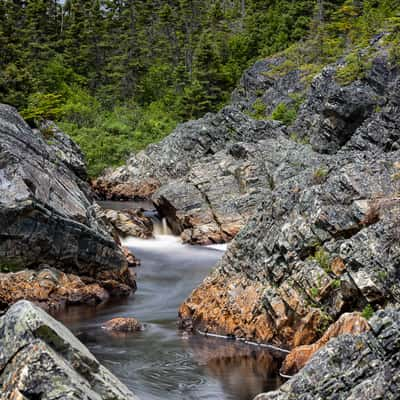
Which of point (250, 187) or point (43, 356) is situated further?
point (250, 187)

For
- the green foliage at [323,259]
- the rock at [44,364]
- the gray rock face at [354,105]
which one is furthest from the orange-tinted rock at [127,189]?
the rock at [44,364]

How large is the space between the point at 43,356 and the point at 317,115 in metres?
34.1

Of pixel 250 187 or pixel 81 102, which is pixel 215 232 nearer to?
pixel 250 187

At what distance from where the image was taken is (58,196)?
22.7 meters

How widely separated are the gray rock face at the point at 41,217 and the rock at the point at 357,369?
42.4 feet

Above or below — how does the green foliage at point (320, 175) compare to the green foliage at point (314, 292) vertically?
above

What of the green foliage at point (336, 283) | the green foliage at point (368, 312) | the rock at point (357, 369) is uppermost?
the rock at point (357, 369)

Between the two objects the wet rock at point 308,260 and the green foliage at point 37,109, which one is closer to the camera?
the wet rock at point 308,260

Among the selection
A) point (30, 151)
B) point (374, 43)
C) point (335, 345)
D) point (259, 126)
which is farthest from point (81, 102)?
point (335, 345)

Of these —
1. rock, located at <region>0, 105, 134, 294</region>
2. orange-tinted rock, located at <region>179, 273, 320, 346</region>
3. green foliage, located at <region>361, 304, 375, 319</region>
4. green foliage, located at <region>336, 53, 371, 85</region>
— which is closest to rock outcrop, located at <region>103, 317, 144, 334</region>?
orange-tinted rock, located at <region>179, 273, 320, 346</region>

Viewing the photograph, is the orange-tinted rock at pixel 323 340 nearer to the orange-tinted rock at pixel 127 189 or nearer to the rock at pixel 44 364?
the rock at pixel 44 364

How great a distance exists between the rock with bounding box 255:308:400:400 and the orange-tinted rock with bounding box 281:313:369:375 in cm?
376

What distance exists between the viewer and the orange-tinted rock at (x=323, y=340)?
13.7 meters

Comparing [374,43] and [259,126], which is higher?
[374,43]
